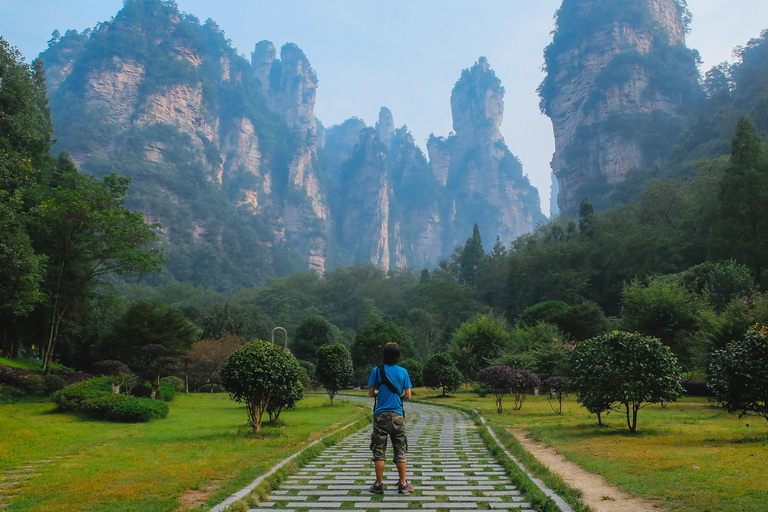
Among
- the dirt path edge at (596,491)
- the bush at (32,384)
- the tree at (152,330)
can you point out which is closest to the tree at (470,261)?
the tree at (152,330)

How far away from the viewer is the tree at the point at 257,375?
9258 mm

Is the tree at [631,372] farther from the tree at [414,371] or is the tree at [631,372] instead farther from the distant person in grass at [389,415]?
the tree at [414,371]

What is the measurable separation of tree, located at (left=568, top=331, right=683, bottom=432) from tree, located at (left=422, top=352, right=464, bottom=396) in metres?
15.9

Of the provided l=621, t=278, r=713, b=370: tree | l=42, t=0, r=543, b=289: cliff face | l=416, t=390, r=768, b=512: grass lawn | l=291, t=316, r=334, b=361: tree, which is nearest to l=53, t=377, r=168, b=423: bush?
l=416, t=390, r=768, b=512: grass lawn

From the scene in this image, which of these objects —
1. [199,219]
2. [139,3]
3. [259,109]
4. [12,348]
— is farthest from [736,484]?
[259,109]

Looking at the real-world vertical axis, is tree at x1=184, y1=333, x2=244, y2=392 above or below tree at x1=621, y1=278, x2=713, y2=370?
below

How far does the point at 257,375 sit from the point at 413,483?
4936 mm

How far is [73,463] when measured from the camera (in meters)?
6.64

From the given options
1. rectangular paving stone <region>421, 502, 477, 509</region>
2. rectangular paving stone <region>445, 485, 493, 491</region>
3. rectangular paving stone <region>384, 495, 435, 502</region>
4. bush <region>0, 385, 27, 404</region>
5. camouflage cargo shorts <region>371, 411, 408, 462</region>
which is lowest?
A: bush <region>0, 385, 27, 404</region>

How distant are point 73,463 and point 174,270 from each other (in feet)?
255

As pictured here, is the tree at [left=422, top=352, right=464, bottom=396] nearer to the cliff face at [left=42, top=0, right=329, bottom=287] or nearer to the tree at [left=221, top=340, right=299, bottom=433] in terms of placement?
the tree at [left=221, top=340, right=299, bottom=433]

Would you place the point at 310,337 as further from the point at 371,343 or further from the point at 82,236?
the point at 82,236

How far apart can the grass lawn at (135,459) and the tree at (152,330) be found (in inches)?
453

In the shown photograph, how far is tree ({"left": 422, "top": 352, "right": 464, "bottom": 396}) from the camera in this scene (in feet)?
82.8
